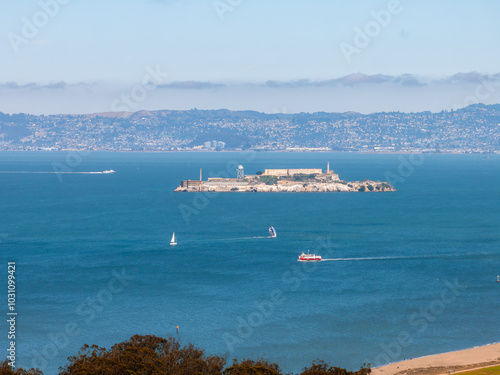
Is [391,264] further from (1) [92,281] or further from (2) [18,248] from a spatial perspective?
(2) [18,248]

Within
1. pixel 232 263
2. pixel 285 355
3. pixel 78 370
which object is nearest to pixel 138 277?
pixel 232 263

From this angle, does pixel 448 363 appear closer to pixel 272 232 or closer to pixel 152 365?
pixel 152 365

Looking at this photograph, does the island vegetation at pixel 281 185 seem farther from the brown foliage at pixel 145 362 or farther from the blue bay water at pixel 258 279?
the brown foliage at pixel 145 362
